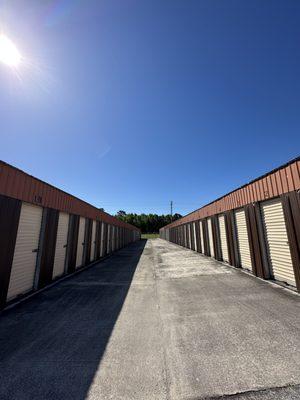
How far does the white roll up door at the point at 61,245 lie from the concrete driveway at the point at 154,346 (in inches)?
115

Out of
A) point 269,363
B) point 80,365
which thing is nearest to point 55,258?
point 80,365

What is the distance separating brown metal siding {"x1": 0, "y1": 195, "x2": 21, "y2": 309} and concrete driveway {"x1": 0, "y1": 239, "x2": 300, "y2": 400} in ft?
2.64

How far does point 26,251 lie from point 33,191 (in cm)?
213

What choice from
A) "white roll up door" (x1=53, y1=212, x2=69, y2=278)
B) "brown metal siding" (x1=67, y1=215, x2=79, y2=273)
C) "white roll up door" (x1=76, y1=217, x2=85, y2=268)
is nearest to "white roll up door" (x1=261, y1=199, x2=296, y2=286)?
"white roll up door" (x1=53, y1=212, x2=69, y2=278)

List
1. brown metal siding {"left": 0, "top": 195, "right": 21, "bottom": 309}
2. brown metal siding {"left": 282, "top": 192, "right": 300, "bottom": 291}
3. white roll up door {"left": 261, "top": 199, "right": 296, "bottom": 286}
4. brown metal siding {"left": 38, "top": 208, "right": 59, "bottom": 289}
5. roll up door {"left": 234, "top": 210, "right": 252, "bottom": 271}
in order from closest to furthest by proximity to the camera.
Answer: brown metal siding {"left": 0, "top": 195, "right": 21, "bottom": 309}, brown metal siding {"left": 282, "top": 192, "right": 300, "bottom": 291}, white roll up door {"left": 261, "top": 199, "right": 296, "bottom": 286}, brown metal siding {"left": 38, "top": 208, "right": 59, "bottom": 289}, roll up door {"left": 234, "top": 210, "right": 252, "bottom": 271}

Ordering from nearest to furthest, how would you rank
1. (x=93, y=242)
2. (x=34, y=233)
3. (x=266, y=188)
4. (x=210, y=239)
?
(x=34, y=233)
(x=266, y=188)
(x=93, y=242)
(x=210, y=239)

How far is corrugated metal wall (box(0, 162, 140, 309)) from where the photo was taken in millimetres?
5879

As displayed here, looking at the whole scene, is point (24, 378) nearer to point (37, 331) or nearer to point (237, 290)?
point (37, 331)

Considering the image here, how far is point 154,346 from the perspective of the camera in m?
3.59

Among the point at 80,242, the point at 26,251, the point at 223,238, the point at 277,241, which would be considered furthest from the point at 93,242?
the point at 277,241

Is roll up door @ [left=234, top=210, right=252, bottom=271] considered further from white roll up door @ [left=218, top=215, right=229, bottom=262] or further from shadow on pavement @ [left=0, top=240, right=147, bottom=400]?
shadow on pavement @ [left=0, top=240, right=147, bottom=400]

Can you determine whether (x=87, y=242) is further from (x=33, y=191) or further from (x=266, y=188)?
(x=266, y=188)

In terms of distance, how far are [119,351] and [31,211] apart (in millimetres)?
5901

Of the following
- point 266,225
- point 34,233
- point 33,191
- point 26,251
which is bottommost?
point 26,251
